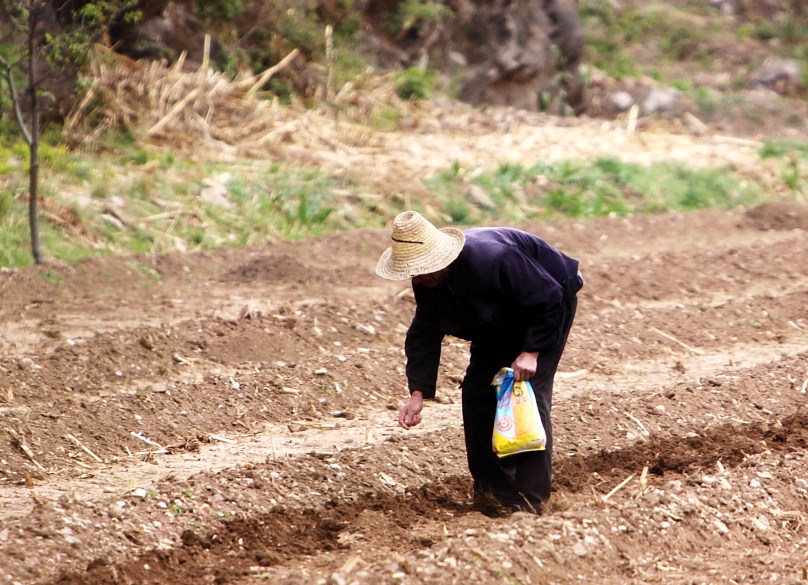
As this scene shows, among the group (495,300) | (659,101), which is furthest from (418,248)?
(659,101)

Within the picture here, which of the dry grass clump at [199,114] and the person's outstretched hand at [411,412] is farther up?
the person's outstretched hand at [411,412]

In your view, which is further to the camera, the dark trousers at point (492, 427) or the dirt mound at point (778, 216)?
the dirt mound at point (778, 216)

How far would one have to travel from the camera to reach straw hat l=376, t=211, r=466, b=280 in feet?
14.2

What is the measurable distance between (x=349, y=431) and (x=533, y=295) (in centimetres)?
238

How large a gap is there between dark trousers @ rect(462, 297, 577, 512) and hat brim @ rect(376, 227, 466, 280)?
22.9 inches

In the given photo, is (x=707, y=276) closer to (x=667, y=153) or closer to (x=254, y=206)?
(x=254, y=206)

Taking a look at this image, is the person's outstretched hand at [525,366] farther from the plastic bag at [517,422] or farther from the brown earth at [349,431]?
the brown earth at [349,431]

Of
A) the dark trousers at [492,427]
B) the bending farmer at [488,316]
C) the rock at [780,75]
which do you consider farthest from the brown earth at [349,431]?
the rock at [780,75]

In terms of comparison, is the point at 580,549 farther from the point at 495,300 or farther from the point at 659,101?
the point at 659,101

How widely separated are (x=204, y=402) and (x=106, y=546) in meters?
2.22

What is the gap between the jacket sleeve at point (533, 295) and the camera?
4.43m

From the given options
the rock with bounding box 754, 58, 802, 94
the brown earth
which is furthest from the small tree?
the rock with bounding box 754, 58, 802, 94

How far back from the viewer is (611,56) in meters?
25.9

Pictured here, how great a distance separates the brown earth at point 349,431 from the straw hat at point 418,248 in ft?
3.51
